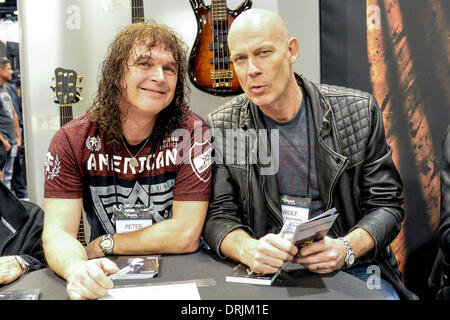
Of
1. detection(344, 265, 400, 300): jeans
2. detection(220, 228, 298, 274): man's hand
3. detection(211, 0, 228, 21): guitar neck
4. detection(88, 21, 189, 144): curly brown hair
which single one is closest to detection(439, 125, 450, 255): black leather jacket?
detection(344, 265, 400, 300): jeans

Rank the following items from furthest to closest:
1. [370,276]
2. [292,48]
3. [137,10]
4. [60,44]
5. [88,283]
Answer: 1. [60,44]
2. [137,10]
3. [292,48]
4. [370,276]
5. [88,283]

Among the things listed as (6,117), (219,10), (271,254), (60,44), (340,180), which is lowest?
(271,254)

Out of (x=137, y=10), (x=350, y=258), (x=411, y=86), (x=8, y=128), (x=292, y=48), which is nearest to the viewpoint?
(x=350, y=258)

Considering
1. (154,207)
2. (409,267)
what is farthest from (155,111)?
(409,267)

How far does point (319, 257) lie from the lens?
1.48 m

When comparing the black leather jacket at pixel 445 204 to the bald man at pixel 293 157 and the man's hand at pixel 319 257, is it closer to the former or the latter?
the bald man at pixel 293 157

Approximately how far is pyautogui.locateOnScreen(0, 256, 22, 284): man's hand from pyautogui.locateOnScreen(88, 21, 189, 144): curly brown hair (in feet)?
2.12

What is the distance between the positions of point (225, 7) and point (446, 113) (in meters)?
1.52

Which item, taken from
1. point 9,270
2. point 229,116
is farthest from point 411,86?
point 9,270

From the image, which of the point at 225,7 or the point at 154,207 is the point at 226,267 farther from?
the point at 225,7

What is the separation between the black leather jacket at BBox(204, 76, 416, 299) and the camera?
6.52 feet

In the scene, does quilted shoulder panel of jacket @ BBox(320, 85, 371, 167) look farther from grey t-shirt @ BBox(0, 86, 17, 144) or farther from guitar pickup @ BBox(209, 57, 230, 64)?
grey t-shirt @ BBox(0, 86, 17, 144)

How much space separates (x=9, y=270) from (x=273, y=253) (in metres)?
0.94

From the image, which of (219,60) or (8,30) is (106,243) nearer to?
(219,60)
